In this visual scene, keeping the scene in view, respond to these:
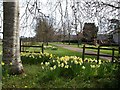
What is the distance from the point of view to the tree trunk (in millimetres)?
5980

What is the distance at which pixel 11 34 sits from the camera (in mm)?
5996

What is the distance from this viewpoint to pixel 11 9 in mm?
5965

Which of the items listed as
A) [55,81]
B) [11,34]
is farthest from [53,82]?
[11,34]

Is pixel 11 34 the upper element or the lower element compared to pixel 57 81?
upper

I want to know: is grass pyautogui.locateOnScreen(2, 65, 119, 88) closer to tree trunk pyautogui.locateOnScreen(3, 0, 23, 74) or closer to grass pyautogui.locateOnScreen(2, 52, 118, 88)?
grass pyautogui.locateOnScreen(2, 52, 118, 88)

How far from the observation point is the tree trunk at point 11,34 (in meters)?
5.98

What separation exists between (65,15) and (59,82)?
168 centimetres

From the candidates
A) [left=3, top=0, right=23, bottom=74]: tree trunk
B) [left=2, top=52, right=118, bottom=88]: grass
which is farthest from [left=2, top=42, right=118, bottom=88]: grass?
[left=3, top=0, right=23, bottom=74]: tree trunk

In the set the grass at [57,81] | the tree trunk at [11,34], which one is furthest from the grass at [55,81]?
the tree trunk at [11,34]

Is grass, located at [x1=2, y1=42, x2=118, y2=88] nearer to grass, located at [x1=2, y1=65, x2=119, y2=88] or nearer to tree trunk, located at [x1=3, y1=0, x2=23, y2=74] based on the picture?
grass, located at [x1=2, y1=65, x2=119, y2=88]

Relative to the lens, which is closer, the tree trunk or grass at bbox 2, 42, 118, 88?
grass at bbox 2, 42, 118, 88

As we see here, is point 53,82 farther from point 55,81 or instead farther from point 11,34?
point 11,34

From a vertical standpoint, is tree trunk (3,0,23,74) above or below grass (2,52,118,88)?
above

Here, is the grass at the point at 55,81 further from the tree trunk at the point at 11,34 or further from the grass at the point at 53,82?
the tree trunk at the point at 11,34
